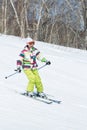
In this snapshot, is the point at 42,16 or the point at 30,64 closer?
the point at 30,64

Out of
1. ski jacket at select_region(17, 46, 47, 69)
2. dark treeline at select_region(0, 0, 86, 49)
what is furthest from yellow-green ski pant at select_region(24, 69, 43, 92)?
dark treeline at select_region(0, 0, 86, 49)

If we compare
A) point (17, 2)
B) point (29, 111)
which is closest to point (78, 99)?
point (29, 111)

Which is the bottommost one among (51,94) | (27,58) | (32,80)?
(51,94)

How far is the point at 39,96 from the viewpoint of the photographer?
11.1 m

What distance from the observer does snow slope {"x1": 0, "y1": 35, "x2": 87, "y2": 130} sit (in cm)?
825

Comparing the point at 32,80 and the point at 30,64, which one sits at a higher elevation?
the point at 30,64

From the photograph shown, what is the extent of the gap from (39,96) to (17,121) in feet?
10.1

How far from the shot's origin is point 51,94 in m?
11.9

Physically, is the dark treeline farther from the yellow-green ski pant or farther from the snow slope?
the yellow-green ski pant

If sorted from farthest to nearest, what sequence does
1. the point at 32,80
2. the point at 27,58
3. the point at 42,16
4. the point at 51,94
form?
1. the point at 42,16
2. the point at 51,94
3. the point at 27,58
4. the point at 32,80

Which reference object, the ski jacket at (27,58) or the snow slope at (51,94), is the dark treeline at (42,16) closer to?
the snow slope at (51,94)

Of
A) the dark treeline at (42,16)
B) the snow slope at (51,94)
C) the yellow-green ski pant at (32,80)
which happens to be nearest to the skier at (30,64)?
the yellow-green ski pant at (32,80)

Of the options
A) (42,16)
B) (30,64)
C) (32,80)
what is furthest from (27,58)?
(42,16)

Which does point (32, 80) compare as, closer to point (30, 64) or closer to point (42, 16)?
point (30, 64)
